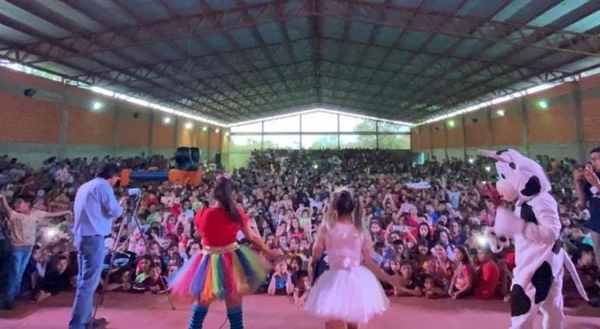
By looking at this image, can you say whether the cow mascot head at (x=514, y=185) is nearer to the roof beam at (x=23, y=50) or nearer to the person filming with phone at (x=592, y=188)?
the person filming with phone at (x=592, y=188)

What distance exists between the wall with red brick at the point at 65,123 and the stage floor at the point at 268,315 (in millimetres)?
8600

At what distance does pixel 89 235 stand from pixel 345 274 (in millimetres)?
2022

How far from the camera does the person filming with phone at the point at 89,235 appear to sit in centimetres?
290

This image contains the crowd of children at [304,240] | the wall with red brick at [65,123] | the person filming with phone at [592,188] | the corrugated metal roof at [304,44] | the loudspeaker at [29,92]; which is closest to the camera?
the person filming with phone at [592,188]

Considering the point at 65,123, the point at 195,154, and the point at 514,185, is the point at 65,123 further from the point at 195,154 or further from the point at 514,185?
the point at 514,185

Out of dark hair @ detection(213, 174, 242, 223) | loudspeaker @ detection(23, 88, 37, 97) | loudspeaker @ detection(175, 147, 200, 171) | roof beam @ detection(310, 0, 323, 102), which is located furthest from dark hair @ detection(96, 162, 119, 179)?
loudspeaker @ detection(23, 88, 37, 97)

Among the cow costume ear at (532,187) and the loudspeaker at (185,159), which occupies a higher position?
the loudspeaker at (185,159)

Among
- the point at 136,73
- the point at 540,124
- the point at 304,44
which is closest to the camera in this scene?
the point at 136,73

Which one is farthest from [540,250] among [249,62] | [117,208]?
[249,62]

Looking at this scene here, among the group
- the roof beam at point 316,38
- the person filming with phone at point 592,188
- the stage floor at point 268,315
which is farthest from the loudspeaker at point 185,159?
the roof beam at point 316,38

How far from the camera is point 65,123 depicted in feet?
41.0

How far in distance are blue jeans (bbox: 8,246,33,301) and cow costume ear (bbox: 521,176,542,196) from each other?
4481mm

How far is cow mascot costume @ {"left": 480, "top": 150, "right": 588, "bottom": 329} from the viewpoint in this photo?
231cm

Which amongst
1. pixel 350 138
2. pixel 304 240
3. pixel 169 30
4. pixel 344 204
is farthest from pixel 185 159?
pixel 350 138
